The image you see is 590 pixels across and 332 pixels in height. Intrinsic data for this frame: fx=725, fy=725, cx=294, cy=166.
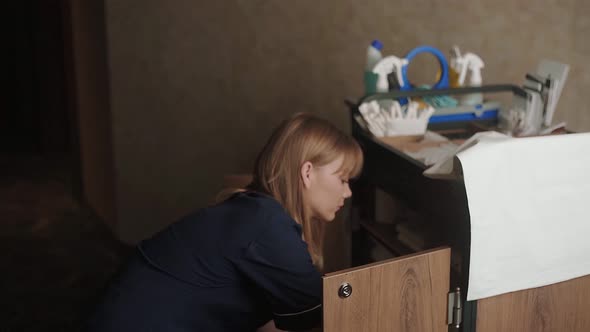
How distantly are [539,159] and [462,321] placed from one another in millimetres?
352

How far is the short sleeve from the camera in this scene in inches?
55.9

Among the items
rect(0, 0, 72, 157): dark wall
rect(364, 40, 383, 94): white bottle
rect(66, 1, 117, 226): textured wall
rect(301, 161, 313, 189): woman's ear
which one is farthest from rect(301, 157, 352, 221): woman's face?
rect(0, 0, 72, 157): dark wall

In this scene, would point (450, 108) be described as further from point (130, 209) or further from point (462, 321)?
point (130, 209)

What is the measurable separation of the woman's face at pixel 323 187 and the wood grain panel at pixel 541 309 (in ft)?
1.32

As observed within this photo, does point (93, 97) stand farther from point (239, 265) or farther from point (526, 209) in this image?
point (526, 209)

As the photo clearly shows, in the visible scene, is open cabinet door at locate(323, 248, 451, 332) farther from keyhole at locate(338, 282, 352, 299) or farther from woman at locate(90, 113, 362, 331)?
woman at locate(90, 113, 362, 331)

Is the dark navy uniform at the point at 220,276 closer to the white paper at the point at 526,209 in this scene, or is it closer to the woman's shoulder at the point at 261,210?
the woman's shoulder at the point at 261,210

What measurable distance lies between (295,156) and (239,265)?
29 centimetres

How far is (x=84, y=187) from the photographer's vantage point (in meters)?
4.33

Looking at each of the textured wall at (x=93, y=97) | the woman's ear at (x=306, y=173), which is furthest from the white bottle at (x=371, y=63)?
the textured wall at (x=93, y=97)

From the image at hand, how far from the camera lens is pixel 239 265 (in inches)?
56.8

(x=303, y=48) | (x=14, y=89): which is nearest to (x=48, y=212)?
(x=14, y=89)

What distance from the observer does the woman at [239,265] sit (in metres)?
1.43

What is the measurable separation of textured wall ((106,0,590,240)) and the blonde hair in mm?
1500
